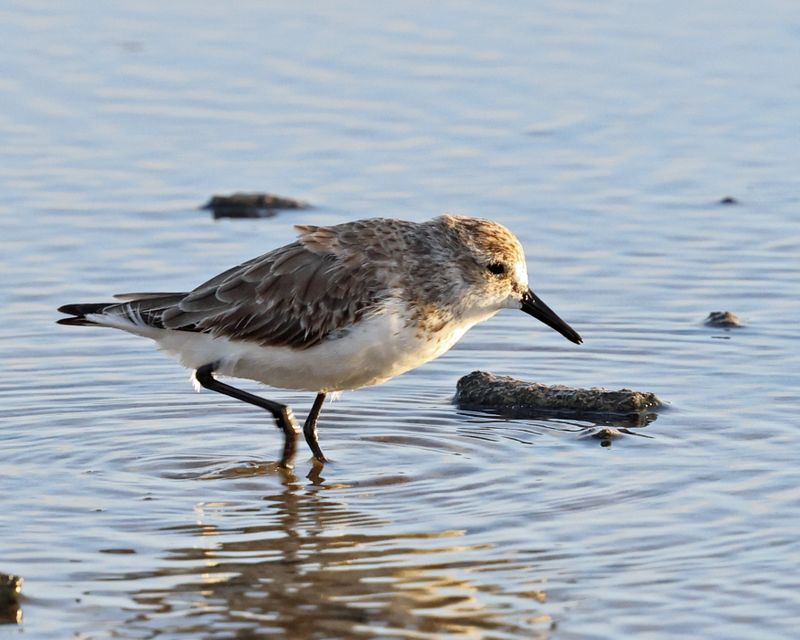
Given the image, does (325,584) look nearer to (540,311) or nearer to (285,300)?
(285,300)

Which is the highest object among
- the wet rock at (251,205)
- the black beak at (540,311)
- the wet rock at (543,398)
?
the wet rock at (251,205)

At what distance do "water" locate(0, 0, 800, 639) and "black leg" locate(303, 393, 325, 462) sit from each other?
0.13m

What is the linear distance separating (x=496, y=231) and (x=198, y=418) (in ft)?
7.95

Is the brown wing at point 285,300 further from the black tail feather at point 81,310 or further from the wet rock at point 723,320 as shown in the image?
the wet rock at point 723,320

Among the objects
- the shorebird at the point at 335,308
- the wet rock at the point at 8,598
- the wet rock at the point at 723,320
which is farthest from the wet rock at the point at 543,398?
the wet rock at the point at 8,598

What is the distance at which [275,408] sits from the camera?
9.95m

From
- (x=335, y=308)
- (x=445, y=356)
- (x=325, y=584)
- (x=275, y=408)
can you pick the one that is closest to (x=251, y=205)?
(x=445, y=356)

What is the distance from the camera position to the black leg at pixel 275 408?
9844 millimetres

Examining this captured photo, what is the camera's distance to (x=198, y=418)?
10602 mm

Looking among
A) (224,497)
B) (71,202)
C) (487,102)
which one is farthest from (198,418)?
(487,102)

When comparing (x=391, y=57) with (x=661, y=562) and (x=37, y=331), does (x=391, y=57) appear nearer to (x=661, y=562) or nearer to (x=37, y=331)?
(x=37, y=331)

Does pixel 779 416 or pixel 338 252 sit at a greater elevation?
pixel 338 252

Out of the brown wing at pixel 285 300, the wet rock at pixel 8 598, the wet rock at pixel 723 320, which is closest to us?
the wet rock at pixel 8 598

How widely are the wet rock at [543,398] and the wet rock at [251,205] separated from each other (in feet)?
13.9
